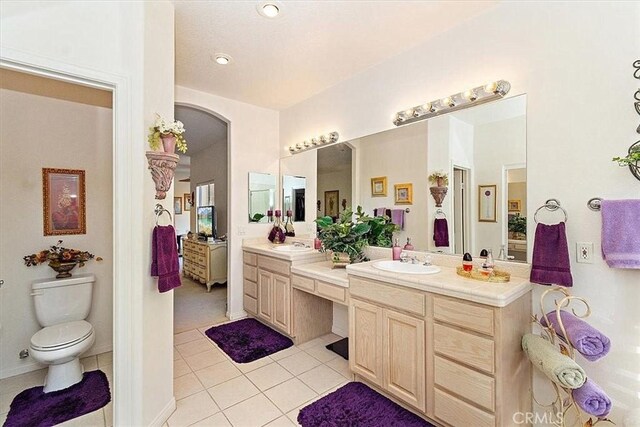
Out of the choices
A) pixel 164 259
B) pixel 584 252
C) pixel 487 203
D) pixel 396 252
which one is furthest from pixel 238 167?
pixel 584 252

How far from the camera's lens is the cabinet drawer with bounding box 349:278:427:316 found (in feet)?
5.96

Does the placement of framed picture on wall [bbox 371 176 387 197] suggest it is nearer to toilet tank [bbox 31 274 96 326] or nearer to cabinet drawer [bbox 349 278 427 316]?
cabinet drawer [bbox 349 278 427 316]

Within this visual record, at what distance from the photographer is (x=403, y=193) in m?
2.62

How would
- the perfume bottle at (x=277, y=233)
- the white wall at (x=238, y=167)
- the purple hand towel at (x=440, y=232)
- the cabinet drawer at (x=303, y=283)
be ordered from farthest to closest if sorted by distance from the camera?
the perfume bottle at (x=277, y=233)
the white wall at (x=238, y=167)
the cabinet drawer at (x=303, y=283)
the purple hand towel at (x=440, y=232)

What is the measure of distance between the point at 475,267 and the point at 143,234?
220 centimetres

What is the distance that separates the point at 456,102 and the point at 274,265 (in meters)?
2.28

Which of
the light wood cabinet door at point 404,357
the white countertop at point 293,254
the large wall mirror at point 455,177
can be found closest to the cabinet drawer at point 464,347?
the light wood cabinet door at point 404,357

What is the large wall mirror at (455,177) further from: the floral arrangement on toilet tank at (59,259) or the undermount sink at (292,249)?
the floral arrangement on toilet tank at (59,259)

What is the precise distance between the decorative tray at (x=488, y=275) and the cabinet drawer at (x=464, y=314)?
296 mm

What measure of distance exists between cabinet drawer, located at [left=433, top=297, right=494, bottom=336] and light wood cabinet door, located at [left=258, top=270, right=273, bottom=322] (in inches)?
75.7

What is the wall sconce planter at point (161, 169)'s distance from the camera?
171 cm

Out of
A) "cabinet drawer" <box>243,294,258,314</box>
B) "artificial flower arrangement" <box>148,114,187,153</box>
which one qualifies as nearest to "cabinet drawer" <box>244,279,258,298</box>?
"cabinet drawer" <box>243,294,258,314</box>

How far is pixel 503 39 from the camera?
6.41ft

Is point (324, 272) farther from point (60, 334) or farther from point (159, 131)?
point (60, 334)
